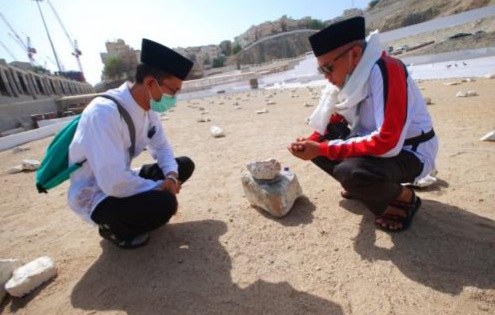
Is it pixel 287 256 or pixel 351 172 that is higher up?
pixel 351 172

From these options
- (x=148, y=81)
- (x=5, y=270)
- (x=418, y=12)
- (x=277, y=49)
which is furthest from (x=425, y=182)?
(x=277, y=49)

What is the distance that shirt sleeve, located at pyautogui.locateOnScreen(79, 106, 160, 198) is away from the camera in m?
1.98

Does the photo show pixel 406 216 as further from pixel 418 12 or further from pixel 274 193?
pixel 418 12

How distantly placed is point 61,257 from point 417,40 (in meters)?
30.6

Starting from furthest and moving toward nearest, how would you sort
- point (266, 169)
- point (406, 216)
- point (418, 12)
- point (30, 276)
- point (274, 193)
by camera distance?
point (418, 12), point (266, 169), point (274, 193), point (406, 216), point (30, 276)

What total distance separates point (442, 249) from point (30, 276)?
2.80 metres

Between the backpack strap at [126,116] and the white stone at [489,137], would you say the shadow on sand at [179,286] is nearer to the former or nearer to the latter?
the backpack strap at [126,116]

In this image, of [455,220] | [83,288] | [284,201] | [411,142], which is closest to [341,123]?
[411,142]

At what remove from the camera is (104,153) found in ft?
6.49

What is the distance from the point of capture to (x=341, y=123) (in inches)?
106

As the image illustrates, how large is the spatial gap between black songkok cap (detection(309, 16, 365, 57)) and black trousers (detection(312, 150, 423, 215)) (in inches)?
31.3

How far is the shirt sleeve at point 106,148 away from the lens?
1982mm

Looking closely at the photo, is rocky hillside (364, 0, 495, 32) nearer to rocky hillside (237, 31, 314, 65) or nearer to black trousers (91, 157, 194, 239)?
rocky hillside (237, 31, 314, 65)

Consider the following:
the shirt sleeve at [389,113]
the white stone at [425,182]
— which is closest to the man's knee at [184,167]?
the shirt sleeve at [389,113]
